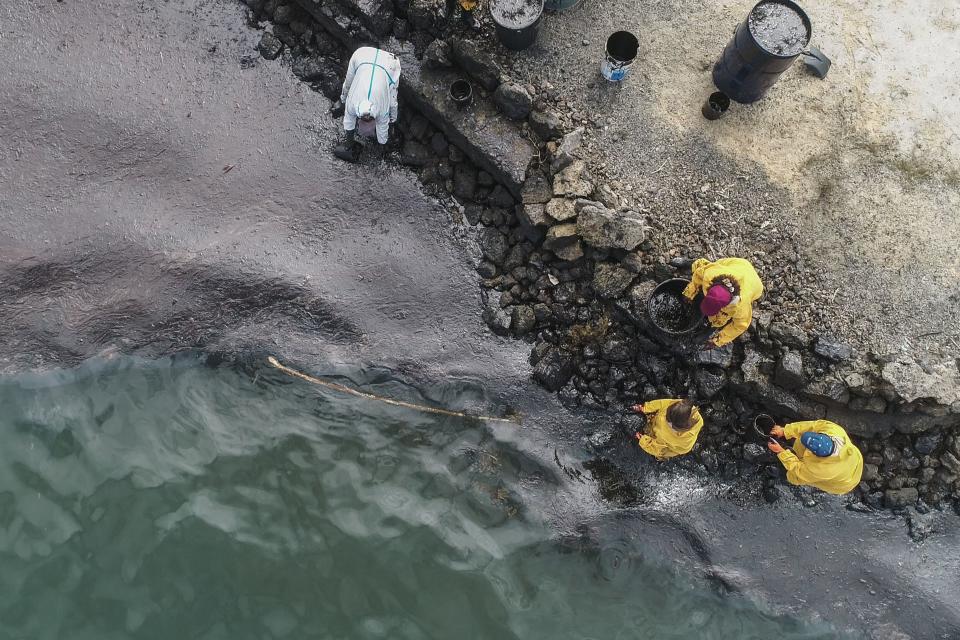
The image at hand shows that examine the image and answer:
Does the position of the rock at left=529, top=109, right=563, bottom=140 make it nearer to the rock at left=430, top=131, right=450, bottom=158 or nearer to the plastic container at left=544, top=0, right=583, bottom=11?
the rock at left=430, top=131, right=450, bottom=158

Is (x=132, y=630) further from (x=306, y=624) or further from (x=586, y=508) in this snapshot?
(x=586, y=508)

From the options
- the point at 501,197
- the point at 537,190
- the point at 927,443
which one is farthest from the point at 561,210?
the point at 927,443

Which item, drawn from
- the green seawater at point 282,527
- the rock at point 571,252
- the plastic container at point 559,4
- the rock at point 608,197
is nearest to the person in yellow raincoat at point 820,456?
the green seawater at point 282,527

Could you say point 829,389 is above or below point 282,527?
above

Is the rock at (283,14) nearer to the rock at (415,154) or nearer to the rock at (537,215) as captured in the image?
the rock at (415,154)

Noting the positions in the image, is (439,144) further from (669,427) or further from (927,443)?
(927,443)

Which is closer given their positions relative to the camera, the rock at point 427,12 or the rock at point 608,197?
the rock at point 608,197

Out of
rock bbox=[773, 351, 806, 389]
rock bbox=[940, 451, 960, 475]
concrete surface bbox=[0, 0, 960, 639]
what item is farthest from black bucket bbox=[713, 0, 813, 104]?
rock bbox=[940, 451, 960, 475]
